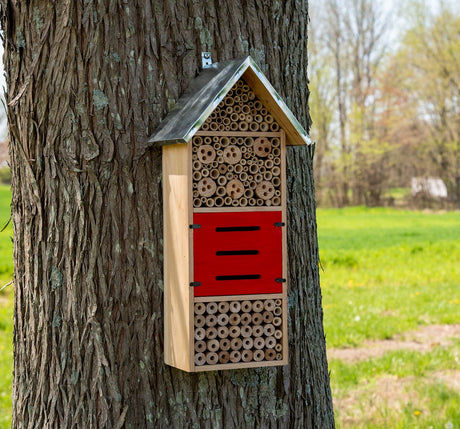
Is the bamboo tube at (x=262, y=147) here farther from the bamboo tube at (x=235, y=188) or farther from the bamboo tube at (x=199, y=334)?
the bamboo tube at (x=199, y=334)

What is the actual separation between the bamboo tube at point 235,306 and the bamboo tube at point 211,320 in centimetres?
7

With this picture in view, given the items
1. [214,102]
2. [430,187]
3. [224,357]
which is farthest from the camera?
[430,187]

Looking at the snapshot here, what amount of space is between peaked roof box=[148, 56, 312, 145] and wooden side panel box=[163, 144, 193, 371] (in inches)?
2.7

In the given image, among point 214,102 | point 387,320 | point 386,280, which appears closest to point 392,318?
point 387,320

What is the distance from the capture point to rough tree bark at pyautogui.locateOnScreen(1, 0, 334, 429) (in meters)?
2.48

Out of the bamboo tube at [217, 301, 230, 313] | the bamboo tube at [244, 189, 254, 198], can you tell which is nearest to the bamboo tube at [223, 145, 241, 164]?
the bamboo tube at [244, 189, 254, 198]

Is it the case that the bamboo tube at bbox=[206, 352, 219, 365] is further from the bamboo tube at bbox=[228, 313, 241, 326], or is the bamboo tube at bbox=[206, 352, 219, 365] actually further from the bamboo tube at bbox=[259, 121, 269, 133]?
the bamboo tube at bbox=[259, 121, 269, 133]

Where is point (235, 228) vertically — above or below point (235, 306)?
A: above

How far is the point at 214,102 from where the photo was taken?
2289 mm

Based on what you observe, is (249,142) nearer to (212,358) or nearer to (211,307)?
(211,307)

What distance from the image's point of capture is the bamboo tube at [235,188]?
7.86 ft

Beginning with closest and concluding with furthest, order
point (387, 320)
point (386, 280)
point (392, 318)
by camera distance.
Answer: point (387, 320) → point (392, 318) → point (386, 280)

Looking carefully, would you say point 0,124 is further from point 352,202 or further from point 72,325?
point 352,202

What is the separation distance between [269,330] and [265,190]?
0.53 meters
